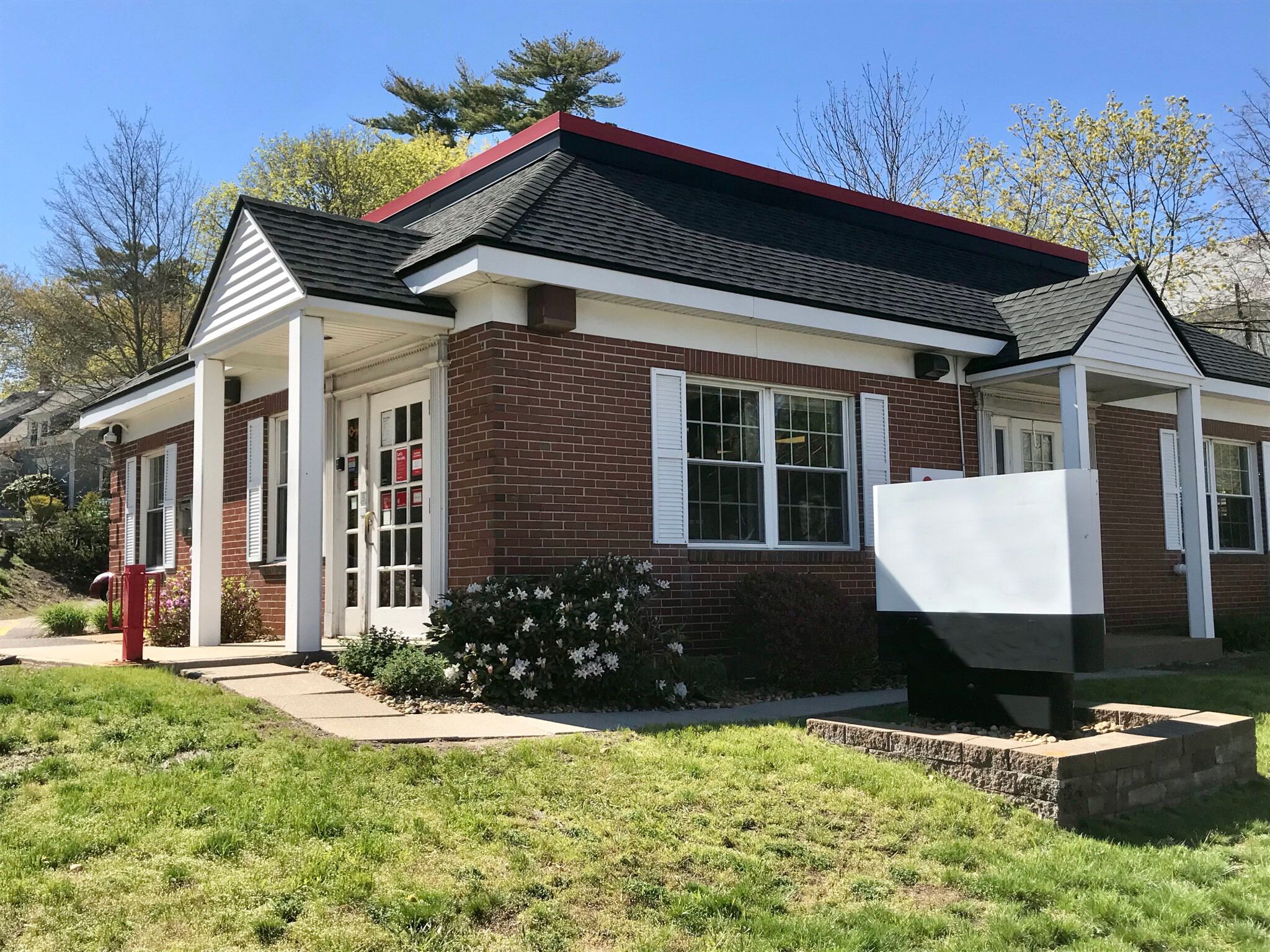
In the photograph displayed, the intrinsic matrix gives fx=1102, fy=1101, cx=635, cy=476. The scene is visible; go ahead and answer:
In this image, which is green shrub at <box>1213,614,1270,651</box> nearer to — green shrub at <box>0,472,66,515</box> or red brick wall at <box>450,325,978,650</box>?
red brick wall at <box>450,325,978,650</box>

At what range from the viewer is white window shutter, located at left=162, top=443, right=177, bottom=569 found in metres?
14.9

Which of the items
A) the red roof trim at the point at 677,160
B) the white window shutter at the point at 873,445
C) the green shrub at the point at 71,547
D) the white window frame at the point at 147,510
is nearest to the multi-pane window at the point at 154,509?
the white window frame at the point at 147,510

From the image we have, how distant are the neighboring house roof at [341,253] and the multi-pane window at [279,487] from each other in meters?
3.15

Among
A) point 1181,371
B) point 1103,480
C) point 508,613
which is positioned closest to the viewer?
point 508,613

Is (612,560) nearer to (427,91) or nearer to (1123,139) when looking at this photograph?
(1123,139)

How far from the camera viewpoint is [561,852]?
15.3 feet

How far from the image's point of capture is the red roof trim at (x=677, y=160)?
11523 mm

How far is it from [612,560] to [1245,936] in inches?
208

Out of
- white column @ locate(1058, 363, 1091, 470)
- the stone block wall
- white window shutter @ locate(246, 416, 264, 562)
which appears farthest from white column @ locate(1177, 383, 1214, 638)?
white window shutter @ locate(246, 416, 264, 562)

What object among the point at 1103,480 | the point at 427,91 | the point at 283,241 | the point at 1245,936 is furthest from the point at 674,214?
the point at 427,91

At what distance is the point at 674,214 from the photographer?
1119cm

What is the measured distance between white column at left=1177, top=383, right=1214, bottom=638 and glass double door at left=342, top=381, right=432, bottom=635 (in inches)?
343

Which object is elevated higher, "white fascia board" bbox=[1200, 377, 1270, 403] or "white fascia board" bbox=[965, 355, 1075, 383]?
"white fascia board" bbox=[1200, 377, 1270, 403]

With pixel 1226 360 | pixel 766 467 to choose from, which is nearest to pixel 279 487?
pixel 766 467
